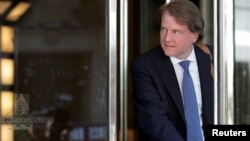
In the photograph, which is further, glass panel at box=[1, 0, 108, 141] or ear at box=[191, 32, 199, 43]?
glass panel at box=[1, 0, 108, 141]

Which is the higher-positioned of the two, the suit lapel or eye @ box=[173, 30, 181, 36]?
eye @ box=[173, 30, 181, 36]

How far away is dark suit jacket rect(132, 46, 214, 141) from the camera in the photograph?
3283 mm

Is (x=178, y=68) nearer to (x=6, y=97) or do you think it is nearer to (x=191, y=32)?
(x=191, y=32)

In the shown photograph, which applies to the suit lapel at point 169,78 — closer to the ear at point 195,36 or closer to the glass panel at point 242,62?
the ear at point 195,36

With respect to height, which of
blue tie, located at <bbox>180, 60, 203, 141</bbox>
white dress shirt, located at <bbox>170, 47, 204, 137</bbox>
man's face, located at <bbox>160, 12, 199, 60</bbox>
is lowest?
blue tie, located at <bbox>180, 60, 203, 141</bbox>

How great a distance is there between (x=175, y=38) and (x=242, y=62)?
91 centimetres

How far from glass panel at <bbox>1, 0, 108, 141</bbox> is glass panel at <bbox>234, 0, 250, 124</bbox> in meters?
0.94

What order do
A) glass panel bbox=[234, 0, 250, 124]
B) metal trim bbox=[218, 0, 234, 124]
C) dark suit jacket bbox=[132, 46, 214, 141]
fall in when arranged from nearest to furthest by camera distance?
dark suit jacket bbox=[132, 46, 214, 141]
metal trim bbox=[218, 0, 234, 124]
glass panel bbox=[234, 0, 250, 124]

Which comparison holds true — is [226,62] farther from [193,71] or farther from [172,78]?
[172,78]

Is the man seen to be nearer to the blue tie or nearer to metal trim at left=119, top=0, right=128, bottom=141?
the blue tie

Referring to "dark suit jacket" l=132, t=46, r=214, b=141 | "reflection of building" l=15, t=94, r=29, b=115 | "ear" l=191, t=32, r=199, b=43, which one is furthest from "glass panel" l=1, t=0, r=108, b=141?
"ear" l=191, t=32, r=199, b=43

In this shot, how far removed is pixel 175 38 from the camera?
11.4ft


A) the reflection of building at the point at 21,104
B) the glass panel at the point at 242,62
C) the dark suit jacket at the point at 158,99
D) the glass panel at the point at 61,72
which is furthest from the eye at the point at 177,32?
the reflection of building at the point at 21,104

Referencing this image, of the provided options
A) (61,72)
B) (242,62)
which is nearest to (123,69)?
(61,72)
